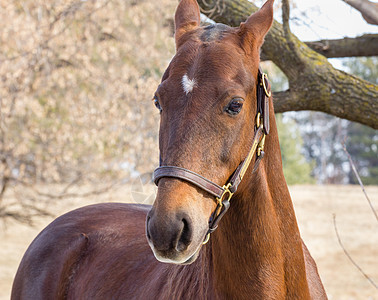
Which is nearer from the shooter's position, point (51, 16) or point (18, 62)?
point (18, 62)

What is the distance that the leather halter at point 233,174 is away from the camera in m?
1.98

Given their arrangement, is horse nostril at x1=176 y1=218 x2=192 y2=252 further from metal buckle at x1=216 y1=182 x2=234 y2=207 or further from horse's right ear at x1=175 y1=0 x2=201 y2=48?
horse's right ear at x1=175 y1=0 x2=201 y2=48

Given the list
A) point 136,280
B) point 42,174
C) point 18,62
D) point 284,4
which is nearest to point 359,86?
point 284,4

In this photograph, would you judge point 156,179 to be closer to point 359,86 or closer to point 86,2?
point 359,86

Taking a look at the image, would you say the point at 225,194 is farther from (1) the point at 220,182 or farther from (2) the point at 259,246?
(2) the point at 259,246

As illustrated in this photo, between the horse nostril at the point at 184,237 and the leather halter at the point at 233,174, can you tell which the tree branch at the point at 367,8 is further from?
the horse nostril at the point at 184,237

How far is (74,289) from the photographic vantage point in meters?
3.70

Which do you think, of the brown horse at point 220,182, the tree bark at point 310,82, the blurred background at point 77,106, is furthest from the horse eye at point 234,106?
the blurred background at point 77,106

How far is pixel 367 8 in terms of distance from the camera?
412cm

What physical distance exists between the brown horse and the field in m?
3.28

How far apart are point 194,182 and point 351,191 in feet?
84.8

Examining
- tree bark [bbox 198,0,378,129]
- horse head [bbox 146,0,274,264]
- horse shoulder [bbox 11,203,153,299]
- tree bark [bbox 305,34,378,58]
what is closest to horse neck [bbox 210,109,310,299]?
horse head [bbox 146,0,274,264]

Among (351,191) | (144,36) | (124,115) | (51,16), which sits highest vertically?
(51,16)

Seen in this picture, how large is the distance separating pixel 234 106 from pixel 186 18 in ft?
2.62
